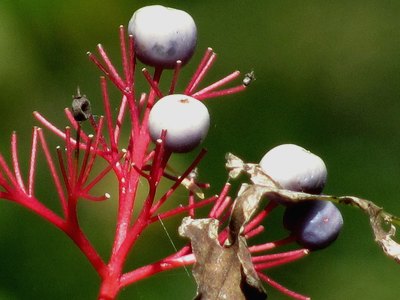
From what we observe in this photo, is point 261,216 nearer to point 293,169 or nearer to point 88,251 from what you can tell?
point 293,169

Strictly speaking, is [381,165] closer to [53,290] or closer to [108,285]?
[53,290]

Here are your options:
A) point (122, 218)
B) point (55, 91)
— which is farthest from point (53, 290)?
point (122, 218)

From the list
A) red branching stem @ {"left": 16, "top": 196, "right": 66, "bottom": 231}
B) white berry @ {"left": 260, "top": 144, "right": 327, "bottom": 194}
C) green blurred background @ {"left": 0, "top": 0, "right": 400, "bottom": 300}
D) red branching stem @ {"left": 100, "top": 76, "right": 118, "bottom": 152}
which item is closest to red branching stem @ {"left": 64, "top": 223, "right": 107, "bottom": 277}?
red branching stem @ {"left": 16, "top": 196, "right": 66, "bottom": 231}

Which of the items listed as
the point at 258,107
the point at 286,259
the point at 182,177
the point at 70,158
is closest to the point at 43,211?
the point at 70,158

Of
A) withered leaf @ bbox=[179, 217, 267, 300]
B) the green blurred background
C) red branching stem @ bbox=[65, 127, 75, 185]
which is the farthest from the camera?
the green blurred background

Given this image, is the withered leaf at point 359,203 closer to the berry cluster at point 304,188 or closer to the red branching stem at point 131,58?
the berry cluster at point 304,188

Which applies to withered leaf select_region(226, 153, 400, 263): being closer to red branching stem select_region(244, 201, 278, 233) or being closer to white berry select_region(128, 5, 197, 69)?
red branching stem select_region(244, 201, 278, 233)
